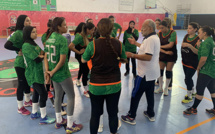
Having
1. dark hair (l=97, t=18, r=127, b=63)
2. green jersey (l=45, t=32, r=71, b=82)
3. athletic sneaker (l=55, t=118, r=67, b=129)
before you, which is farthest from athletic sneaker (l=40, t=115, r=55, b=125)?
dark hair (l=97, t=18, r=127, b=63)

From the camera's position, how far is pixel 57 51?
7.85 feet

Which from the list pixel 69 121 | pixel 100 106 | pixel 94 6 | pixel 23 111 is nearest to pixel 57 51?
pixel 100 106

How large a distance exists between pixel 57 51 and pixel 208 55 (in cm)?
252

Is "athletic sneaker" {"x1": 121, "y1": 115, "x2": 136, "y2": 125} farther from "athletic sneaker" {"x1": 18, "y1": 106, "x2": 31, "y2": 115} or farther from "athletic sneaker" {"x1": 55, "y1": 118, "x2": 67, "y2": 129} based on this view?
"athletic sneaker" {"x1": 18, "y1": 106, "x2": 31, "y2": 115}

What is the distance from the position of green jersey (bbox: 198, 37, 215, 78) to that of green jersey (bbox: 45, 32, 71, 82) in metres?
2.29

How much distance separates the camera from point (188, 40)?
356 centimetres

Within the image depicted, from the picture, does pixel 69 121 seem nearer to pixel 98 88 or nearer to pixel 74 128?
pixel 74 128

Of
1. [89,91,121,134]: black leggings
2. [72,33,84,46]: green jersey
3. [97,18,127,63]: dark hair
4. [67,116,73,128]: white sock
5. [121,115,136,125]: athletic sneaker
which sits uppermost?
[97,18,127,63]: dark hair

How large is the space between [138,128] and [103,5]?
16.4 meters

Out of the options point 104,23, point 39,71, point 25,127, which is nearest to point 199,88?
point 104,23

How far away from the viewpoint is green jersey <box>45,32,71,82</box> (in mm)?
2359

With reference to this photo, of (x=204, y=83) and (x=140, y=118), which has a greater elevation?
(x=204, y=83)

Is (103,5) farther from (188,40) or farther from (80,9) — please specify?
(188,40)

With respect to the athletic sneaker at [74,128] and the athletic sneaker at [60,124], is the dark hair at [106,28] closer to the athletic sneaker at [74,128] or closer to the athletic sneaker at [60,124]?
the athletic sneaker at [74,128]
